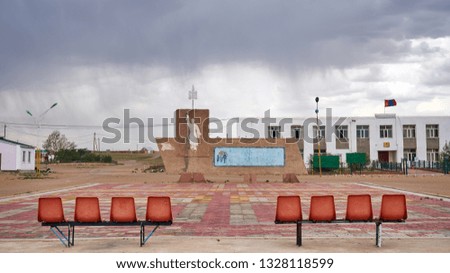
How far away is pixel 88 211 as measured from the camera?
10977 mm

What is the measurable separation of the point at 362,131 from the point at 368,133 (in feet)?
2.91

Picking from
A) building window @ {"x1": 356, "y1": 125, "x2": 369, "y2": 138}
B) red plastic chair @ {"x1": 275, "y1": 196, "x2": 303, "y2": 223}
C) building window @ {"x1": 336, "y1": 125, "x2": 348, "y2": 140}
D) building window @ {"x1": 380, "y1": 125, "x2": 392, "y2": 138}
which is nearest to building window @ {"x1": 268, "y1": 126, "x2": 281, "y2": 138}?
building window @ {"x1": 336, "y1": 125, "x2": 348, "y2": 140}

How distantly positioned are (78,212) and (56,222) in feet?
1.64

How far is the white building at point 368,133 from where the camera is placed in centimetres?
7062

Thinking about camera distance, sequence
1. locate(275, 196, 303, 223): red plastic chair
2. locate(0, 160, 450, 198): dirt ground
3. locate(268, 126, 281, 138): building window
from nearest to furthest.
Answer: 1. locate(275, 196, 303, 223): red plastic chair
2. locate(0, 160, 450, 198): dirt ground
3. locate(268, 126, 281, 138): building window

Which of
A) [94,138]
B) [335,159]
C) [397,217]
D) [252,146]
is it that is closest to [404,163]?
[335,159]

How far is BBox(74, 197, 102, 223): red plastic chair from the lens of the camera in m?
10.9

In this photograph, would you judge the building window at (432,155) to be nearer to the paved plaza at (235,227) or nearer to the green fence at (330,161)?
the green fence at (330,161)

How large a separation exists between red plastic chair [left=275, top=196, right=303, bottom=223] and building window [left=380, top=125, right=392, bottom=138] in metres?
64.1

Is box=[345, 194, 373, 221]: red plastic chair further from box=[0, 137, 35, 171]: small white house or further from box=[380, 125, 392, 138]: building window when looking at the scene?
box=[380, 125, 392, 138]: building window

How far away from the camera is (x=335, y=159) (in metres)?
62.9

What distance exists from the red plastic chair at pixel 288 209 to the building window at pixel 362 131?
62.6 metres

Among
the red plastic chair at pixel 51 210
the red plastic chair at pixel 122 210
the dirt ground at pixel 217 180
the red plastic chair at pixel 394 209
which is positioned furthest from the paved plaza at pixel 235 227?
the dirt ground at pixel 217 180
